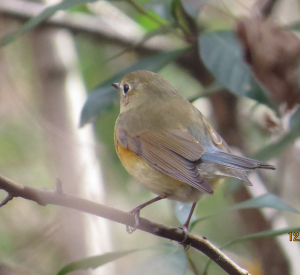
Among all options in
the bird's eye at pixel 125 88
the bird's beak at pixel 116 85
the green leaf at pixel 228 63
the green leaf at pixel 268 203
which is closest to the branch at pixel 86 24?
the bird's eye at pixel 125 88

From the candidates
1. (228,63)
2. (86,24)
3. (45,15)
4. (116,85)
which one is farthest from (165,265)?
(86,24)

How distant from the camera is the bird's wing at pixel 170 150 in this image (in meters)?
2.51

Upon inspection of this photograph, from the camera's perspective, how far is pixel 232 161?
8.20 ft

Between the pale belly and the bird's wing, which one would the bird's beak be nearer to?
the bird's wing

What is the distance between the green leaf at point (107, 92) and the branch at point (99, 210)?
1160 millimetres

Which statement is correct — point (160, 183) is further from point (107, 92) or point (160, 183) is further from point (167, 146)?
point (107, 92)

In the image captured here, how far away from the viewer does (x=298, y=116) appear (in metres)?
2.95

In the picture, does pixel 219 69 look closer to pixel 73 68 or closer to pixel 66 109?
pixel 66 109

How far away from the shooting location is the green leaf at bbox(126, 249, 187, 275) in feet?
7.38

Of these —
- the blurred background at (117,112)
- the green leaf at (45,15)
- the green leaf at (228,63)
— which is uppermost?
the green leaf at (45,15)

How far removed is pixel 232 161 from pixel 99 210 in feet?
3.39

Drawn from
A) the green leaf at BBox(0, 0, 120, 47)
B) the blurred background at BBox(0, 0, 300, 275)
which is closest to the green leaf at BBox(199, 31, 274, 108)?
the blurred background at BBox(0, 0, 300, 275)

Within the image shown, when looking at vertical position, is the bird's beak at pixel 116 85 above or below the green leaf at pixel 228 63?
below

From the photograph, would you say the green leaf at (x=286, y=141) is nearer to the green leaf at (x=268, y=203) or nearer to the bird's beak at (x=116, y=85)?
the green leaf at (x=268, y=203)
